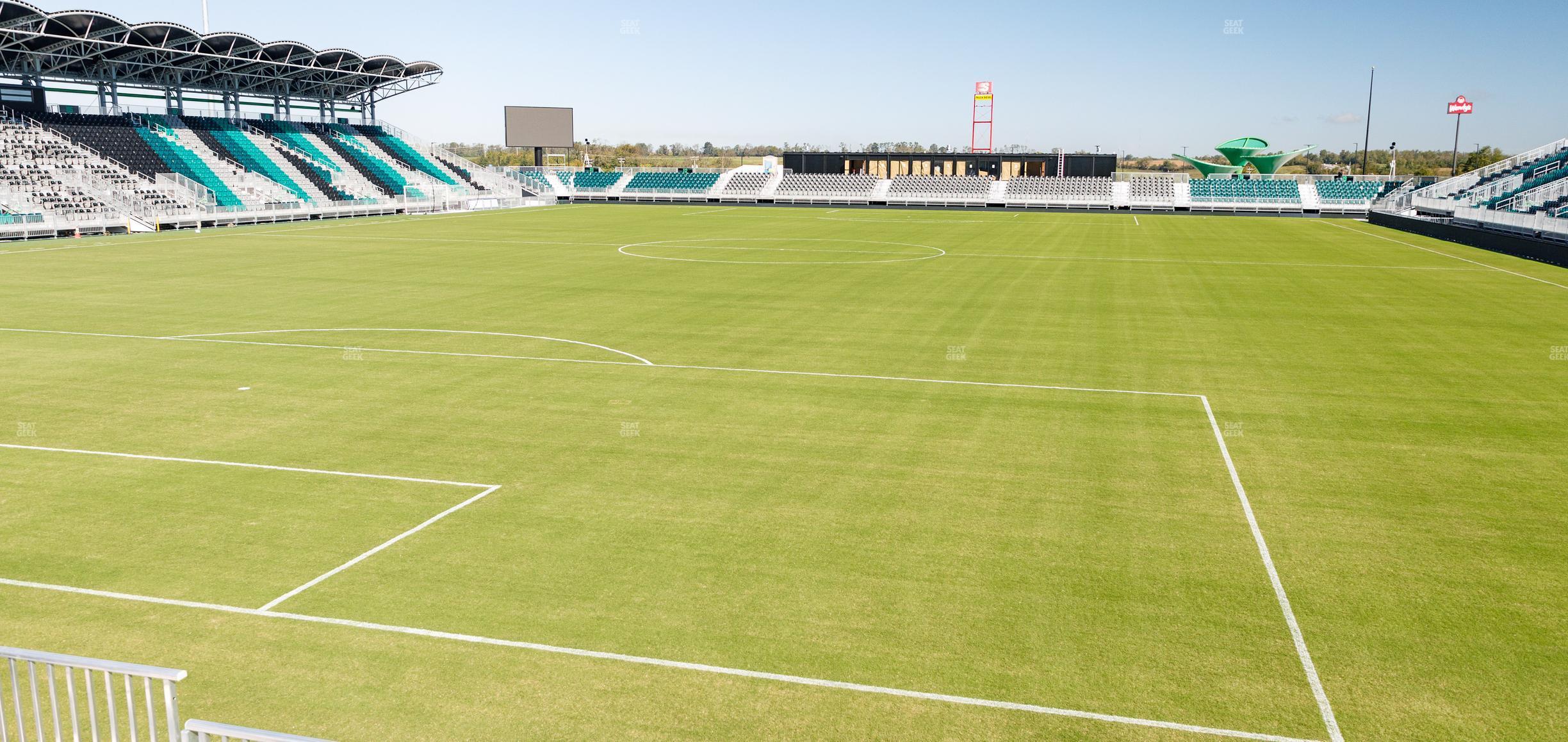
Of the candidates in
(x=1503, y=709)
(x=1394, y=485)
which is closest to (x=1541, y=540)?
(x=1394, y=485)

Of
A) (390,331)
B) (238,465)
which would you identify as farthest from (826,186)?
(238,465)

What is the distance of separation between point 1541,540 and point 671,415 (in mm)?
10064

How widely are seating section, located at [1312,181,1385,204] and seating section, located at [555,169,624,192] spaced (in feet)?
199

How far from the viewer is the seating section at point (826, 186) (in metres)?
90.5

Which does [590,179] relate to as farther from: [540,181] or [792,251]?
[792,251]

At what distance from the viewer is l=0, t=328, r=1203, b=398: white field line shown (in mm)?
16344

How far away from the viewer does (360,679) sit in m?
7.23

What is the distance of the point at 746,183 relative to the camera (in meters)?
94.8

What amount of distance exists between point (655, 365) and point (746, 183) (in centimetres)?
7890

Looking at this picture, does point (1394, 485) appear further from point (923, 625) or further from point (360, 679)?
point (360, 679)

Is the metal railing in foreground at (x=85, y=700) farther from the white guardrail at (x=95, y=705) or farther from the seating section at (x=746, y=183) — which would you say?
the seating section at (x=746, y=183)

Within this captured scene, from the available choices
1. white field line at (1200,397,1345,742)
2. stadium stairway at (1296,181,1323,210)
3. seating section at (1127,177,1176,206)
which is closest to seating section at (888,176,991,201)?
seating section at (1127,177,1176,206)

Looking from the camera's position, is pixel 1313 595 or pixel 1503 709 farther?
pixel 1313 595

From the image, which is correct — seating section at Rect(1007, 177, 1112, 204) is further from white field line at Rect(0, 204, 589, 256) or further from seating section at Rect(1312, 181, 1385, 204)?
white field line at Rect(0, 204, 589, 256)
